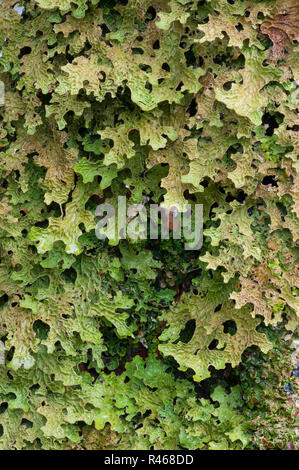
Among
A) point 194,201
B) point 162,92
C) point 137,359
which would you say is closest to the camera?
point 162,92

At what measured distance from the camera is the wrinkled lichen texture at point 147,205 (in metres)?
1.75

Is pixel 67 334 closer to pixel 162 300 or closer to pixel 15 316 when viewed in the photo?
pixel 15 316

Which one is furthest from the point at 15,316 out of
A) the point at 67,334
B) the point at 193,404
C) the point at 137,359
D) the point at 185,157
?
the point at 185,157

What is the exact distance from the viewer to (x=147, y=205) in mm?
1980

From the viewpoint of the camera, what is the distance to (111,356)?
2.13 meters

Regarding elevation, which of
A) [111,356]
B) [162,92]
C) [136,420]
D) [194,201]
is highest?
[162,92]

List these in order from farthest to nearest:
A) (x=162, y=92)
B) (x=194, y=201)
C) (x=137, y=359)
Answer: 1. (x=137, y=359)
2. (x=194, y=201)
3. (x=162, y=92)

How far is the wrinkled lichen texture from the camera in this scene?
68.9 inches

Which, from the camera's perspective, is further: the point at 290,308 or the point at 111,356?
the point at 111,356

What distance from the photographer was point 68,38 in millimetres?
1815

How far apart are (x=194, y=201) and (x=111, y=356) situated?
2.55 feet

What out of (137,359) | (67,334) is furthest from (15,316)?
(137,359)

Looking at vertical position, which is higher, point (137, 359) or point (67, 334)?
point (67, 334)

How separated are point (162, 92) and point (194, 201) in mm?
446
